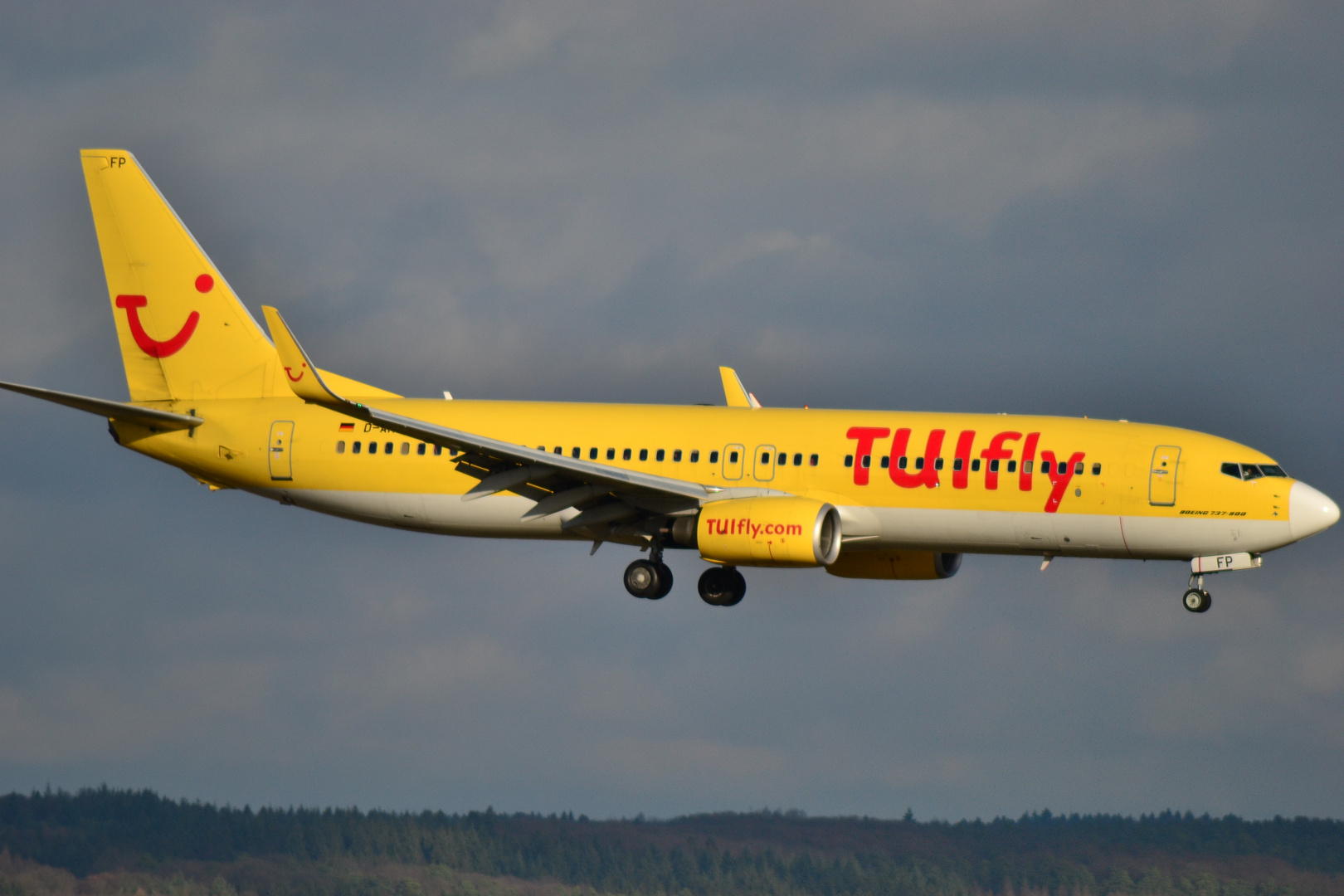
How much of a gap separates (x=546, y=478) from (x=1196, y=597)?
18.3 metres

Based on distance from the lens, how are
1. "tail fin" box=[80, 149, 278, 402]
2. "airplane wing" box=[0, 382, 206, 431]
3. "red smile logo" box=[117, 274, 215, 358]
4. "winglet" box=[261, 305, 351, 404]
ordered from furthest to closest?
"red smile logo" box=[117, 274, 215, 358] → "tail fin" box=[80, 149, 278, 402] → "airplane wing" box=[0, 382, 206, 431] → "winglet" box=[261, 305, 351, 404]

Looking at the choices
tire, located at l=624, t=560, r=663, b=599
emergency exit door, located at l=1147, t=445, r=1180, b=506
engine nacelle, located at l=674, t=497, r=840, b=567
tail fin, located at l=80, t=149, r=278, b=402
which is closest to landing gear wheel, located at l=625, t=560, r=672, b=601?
tire, located at l=624, t=560, r=663, b=599

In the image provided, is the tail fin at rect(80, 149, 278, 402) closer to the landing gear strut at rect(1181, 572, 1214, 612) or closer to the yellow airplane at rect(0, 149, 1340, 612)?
the yellow airplane at rect(0, 149, 1340, 612)

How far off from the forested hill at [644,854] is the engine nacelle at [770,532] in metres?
54.2

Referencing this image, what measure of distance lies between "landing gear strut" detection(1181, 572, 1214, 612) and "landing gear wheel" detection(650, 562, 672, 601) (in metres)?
14.9

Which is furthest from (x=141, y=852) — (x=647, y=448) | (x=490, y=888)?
(x=647, y=448)

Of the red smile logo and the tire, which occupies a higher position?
the red smile logo

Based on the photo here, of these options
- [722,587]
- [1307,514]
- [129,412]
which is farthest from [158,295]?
[1307,514]

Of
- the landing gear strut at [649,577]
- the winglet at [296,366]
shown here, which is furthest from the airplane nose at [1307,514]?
the winglet at [296,366]

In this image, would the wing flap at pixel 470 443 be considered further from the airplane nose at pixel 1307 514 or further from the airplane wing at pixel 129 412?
the airplane nose at pixel 1307 514

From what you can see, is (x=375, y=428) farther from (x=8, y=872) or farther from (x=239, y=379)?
(x=8, y=872)

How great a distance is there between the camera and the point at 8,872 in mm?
92938

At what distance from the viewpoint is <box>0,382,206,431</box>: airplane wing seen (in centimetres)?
5212

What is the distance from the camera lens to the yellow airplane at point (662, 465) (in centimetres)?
4741
